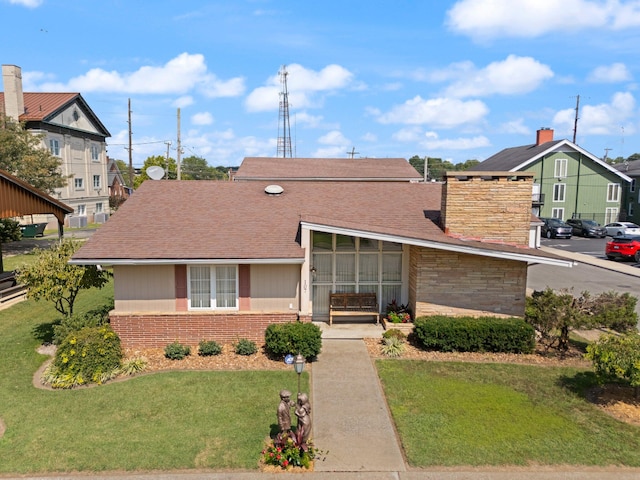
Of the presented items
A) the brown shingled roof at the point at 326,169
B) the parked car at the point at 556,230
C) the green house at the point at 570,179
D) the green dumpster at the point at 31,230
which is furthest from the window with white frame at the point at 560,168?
the green dumpster at the point at 31,230

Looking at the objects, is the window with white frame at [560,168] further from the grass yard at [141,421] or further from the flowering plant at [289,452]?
the flowering plant at [289,452]

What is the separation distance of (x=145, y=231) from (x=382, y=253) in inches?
287

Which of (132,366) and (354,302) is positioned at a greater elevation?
(354,302)

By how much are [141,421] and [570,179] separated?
1840 inches

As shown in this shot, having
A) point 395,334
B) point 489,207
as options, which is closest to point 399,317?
point 395,334

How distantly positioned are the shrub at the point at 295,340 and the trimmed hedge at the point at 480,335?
298cm

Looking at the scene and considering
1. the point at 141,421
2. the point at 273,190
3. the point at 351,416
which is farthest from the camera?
the point at 273,190

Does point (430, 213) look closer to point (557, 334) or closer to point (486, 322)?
point (486, 322)

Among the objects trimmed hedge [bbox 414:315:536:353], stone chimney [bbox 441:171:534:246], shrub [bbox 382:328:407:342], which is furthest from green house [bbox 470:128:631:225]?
shrub [bbox 382:328:407:342]

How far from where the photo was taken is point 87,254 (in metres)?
12.5

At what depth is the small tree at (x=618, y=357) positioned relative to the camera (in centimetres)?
920

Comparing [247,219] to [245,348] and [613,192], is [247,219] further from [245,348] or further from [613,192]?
[613,192]

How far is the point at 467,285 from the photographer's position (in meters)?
13.5

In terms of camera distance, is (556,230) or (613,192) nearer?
(556,230)
